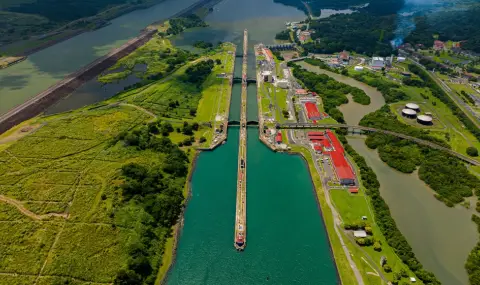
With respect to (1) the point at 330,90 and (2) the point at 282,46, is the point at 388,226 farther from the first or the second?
(2) the point at 282,46

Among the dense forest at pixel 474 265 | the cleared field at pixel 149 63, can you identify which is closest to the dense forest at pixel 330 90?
the dense forest at pixel 474 265

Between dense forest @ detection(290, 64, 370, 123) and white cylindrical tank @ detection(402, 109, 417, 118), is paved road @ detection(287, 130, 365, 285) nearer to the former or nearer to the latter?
dense forest @ detection(290, 64, 370, 123)

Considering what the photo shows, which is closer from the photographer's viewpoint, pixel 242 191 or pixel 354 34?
pixel 242 191

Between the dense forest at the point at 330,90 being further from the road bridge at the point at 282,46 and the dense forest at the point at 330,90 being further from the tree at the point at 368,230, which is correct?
the tree at the point at 368,230

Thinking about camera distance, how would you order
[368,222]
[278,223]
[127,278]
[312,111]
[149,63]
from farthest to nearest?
[149,63] < [312,111] < [278,223] < [368,222] < [127,278]

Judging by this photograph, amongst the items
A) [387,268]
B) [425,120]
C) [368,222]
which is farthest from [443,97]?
[387,268]

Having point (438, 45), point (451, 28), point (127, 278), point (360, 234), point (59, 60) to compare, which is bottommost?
point (360, 234)
